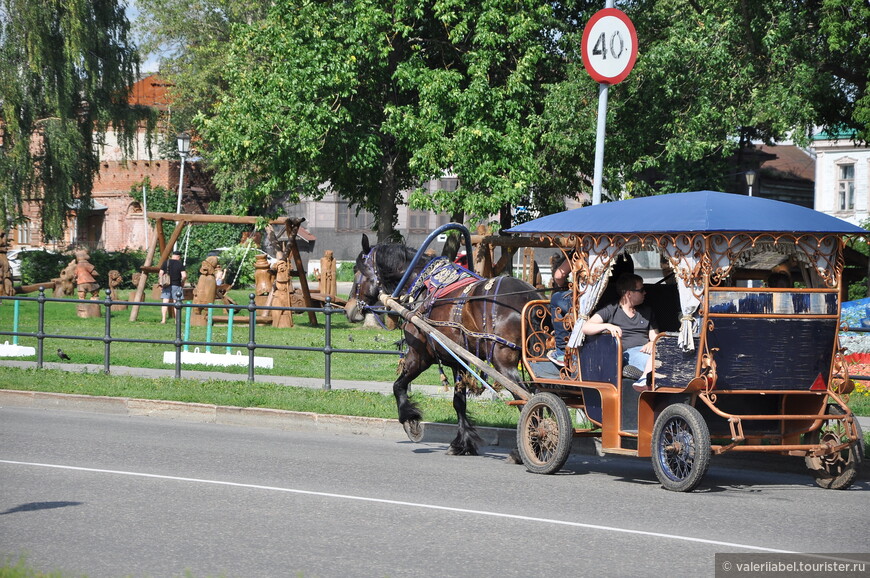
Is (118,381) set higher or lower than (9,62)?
lower

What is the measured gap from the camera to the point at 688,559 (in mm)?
7020

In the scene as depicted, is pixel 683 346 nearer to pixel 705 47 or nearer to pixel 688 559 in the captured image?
pixel 688 559

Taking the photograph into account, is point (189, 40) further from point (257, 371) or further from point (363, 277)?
point (363, 277)

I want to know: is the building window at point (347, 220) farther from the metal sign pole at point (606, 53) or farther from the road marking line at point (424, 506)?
the road marking line at point (424, 506)

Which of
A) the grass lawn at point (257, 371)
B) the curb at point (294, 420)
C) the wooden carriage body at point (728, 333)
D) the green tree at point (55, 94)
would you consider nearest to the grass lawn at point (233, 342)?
the grass lawn at point (257, 371)

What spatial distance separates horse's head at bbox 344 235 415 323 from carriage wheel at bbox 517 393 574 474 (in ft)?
9.34

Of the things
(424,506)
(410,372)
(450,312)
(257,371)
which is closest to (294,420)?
(410,372)

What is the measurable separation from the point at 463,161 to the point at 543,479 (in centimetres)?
1524

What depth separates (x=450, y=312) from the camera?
464 inches

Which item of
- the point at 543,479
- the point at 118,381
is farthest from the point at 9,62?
the point at 543,479

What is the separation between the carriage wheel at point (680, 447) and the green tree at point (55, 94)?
38.3 meters

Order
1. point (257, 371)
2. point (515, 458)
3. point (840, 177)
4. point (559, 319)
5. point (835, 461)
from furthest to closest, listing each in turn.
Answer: point (840, 177), point (257, 371), point (515, 458), point (559, 319), point (835, 461)

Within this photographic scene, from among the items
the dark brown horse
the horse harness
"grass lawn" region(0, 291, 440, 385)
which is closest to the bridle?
the dark brown horse

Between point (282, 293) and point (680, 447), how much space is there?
2061 cm
